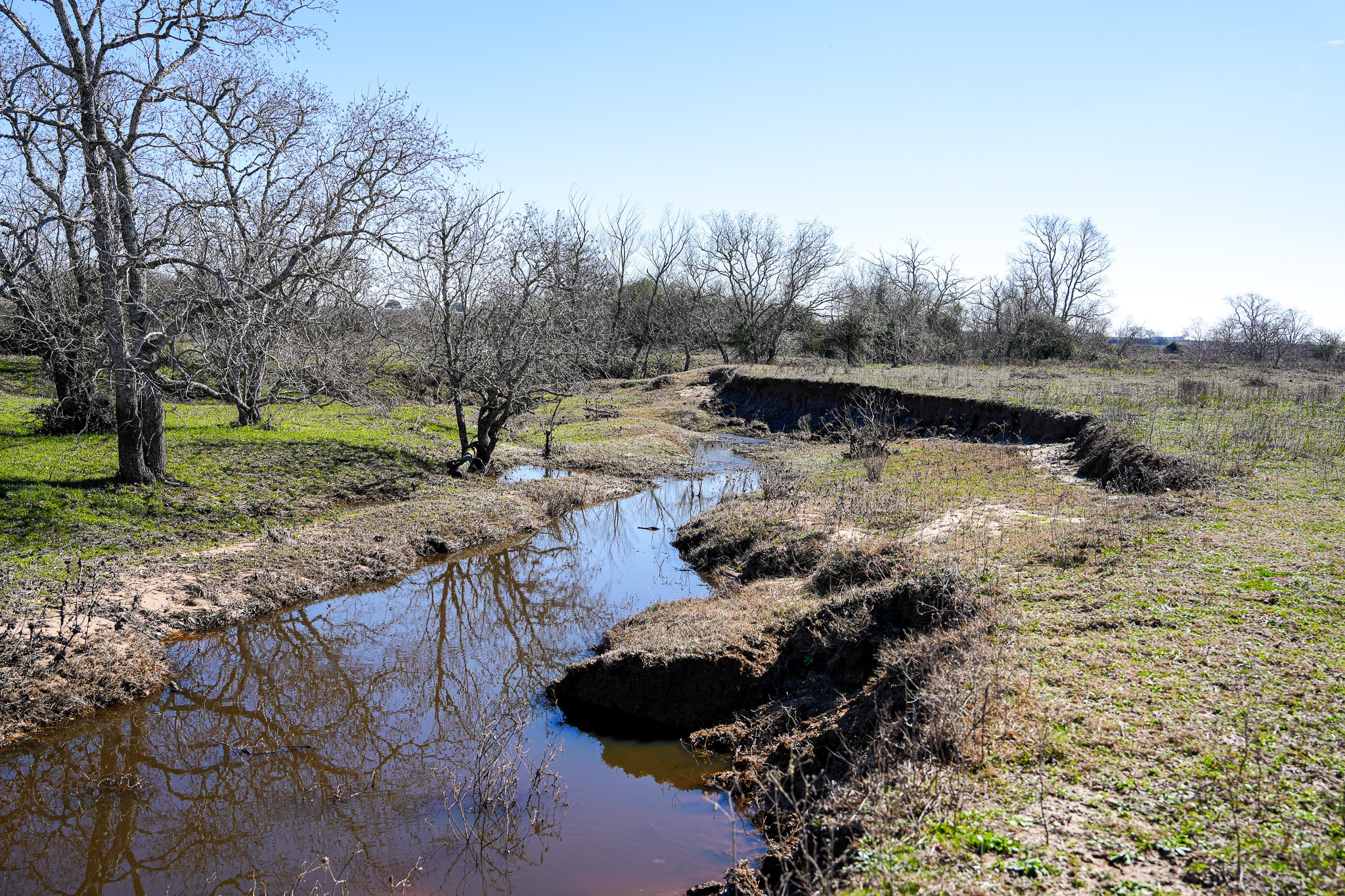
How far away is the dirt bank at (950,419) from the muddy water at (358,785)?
32.0 ft

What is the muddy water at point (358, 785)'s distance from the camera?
5488 millimetres

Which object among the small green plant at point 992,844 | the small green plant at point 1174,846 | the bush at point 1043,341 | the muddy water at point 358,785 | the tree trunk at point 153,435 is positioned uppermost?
the bush at point 1043,341

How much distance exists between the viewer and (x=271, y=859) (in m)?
5.60

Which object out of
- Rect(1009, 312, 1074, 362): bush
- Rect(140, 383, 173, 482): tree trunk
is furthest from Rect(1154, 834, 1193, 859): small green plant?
Rect(1009, 312, 1074, 362): bush

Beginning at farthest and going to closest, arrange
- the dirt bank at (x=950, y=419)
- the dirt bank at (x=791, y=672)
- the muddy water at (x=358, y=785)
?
the dirt bank at (x=950, y=419) → the dirt bank at (x=791, y=672) → the muddy water at (x=358, y=785)

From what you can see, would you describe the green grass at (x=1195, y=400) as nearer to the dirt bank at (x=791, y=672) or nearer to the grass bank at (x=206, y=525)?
the dirt bank at (x=791, y=672)

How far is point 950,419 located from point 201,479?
19.2 meters

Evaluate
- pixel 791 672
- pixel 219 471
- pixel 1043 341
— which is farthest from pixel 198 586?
pixel 1043 341

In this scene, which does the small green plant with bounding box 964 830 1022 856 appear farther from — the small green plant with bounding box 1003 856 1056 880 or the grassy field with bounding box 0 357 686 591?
the grassy field with bounding box 0 357 686 591

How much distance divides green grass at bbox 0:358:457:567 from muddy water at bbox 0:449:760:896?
3.01m

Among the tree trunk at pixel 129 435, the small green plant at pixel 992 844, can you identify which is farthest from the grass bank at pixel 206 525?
the small green plant at pixel 992 844

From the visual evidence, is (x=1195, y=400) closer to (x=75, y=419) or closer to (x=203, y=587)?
(x=203, y=587)

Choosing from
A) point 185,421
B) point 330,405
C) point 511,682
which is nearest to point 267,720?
point 511,682

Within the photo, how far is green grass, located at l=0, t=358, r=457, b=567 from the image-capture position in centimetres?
1095
